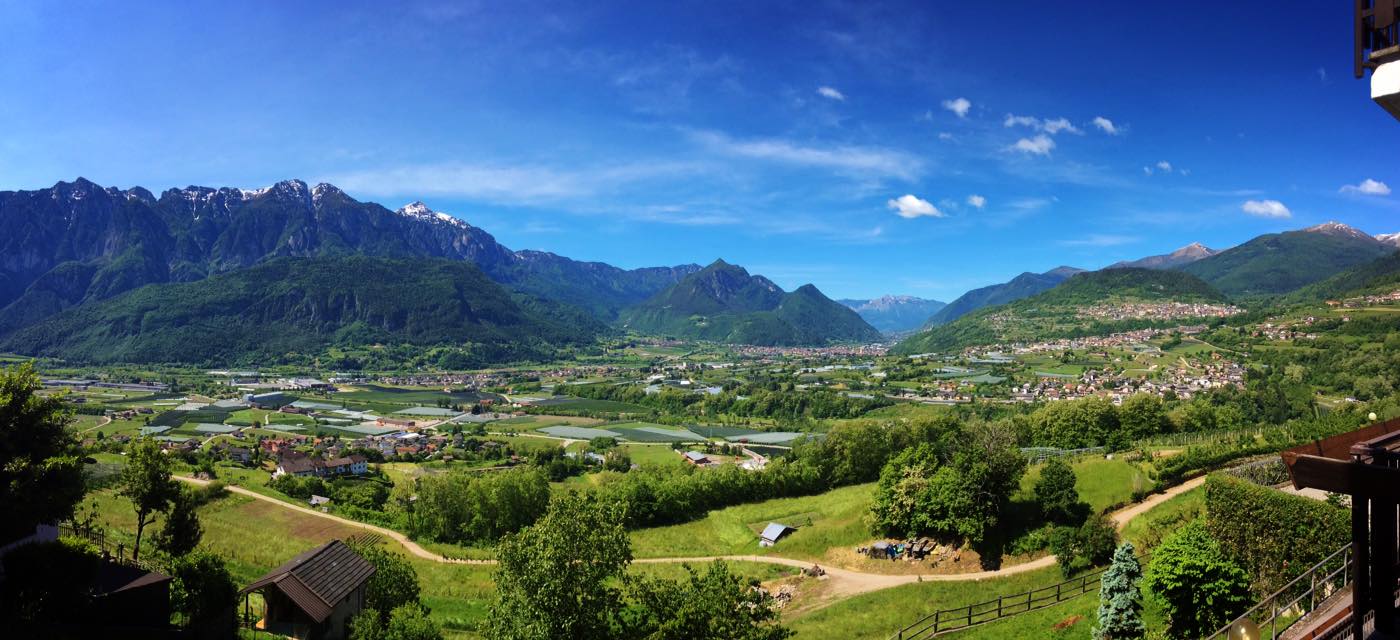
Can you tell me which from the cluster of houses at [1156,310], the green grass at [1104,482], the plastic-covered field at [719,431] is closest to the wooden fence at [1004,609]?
the green grass at [1104,482]

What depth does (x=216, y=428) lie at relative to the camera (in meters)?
91.0

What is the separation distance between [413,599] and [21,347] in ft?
879

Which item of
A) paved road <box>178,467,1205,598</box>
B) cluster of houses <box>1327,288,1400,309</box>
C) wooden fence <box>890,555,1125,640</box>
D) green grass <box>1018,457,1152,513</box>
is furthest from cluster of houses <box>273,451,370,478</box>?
cluster of houses <box>1327,288,1400,309</box>

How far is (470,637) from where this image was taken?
24031mm

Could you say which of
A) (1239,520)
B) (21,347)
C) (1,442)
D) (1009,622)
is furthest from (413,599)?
(21,347)

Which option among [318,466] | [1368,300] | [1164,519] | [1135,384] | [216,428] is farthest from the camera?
[1368,300]

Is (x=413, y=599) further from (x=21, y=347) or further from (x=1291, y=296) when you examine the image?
(x=21, y=347)

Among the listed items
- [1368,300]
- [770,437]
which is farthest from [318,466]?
[1368,300]

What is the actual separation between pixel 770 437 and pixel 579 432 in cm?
3019

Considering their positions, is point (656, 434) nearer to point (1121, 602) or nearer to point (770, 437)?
point (770, 437)

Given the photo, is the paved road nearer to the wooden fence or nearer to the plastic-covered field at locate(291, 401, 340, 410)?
the wooden fence

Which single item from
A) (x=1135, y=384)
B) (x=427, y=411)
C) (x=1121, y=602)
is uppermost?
(x=1121, y=602)

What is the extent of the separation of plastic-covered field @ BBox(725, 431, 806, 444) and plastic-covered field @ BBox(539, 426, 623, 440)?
18921 millimetres

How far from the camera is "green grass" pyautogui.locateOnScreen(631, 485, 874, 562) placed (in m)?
36.0
